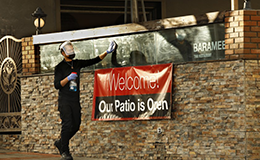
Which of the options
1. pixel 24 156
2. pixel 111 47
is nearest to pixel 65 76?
pixel 111 47

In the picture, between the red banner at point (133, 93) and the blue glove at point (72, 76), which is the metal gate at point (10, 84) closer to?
the red banner at point (133, 93)

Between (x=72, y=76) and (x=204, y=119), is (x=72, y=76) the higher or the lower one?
the higher one

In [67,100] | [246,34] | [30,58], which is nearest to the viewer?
[246,34]

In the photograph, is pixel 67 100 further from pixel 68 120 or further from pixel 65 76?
pixel 65 76

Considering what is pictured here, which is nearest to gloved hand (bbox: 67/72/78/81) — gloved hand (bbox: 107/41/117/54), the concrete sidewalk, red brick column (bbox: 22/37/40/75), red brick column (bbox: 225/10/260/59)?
gloved hand (bbox: 107/41/117/54)

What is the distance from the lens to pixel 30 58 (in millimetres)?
11922

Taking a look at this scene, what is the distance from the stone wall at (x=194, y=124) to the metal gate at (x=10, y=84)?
5.02 ft

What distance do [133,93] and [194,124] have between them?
1.50 meters

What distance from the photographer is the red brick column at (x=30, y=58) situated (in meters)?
11.9

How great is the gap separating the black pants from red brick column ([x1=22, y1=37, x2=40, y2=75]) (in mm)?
2689

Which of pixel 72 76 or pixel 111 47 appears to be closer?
pixel 72 76

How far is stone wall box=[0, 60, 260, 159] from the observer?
28.8 ft

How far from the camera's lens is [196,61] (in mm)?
9391

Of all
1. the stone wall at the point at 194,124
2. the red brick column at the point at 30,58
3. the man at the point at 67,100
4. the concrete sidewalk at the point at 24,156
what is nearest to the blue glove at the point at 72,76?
the man at the point at 67,100
